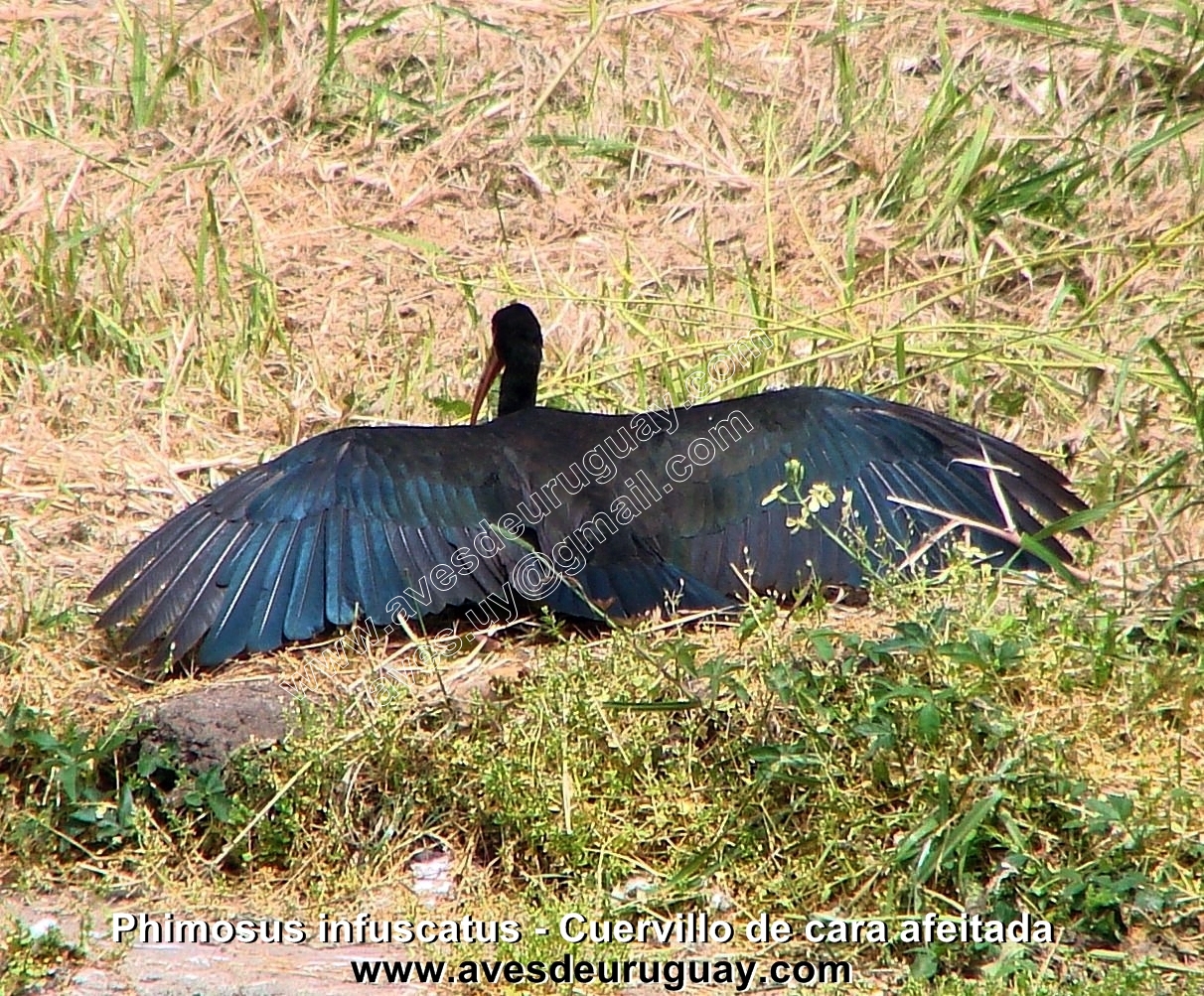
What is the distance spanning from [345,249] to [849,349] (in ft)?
7.73

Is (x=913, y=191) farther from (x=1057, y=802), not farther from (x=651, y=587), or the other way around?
(x=1057, y=802)

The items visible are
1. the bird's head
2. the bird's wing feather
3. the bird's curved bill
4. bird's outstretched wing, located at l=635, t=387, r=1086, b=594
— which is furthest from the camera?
the bird's curved bill

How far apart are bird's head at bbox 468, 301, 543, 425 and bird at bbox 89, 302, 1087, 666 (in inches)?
14.1

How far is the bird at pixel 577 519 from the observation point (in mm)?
5301

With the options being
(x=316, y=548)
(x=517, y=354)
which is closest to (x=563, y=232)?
(x=517, y=354)

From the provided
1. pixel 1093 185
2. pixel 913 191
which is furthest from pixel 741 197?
pixel 1093 185

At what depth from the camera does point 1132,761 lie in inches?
186

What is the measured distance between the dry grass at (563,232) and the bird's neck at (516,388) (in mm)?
435

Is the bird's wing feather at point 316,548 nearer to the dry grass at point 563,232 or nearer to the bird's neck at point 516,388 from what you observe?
the dry grass at point 563,232

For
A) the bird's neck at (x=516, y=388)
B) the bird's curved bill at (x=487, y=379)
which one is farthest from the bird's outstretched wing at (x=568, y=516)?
the bird's curved bill at (x=487, y=379)

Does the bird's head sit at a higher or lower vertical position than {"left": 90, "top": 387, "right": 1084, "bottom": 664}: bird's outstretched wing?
higher

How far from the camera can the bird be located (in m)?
5.30

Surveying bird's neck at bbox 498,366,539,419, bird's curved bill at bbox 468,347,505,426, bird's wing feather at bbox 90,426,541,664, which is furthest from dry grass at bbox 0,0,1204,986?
bird's neck at bbox 498,366,539,419

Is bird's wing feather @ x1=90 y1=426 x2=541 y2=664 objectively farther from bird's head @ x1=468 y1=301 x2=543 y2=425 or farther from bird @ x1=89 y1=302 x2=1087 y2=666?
bird's head @ x1=468 y1=301 x2=543 y2=425
